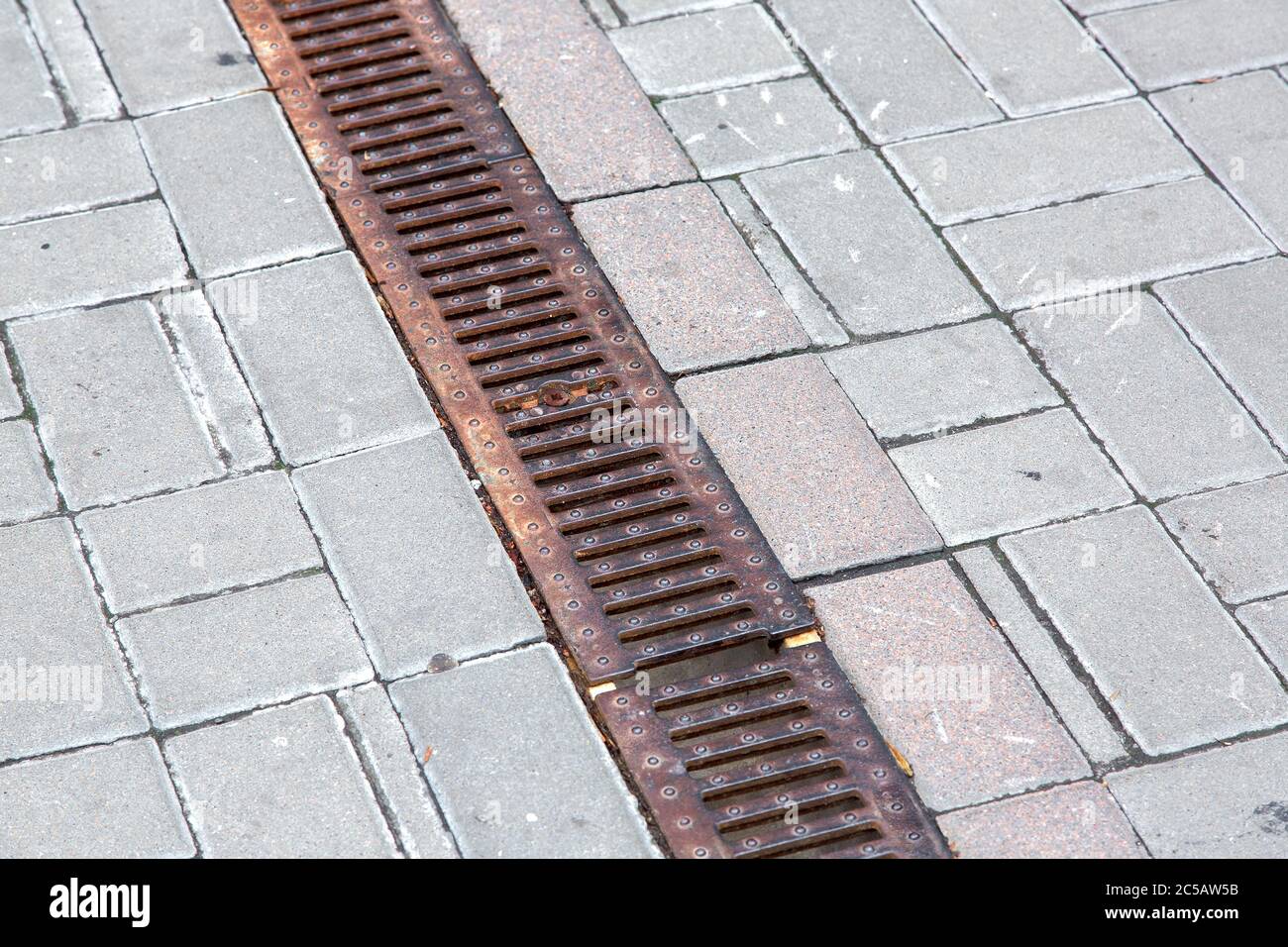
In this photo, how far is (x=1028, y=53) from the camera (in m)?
4.39

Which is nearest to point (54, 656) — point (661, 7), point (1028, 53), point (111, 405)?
point (111, 405)

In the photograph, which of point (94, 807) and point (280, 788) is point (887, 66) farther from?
point (94, 807)

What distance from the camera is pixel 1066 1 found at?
4.58 meters

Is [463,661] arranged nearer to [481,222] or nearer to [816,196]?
[481,222]

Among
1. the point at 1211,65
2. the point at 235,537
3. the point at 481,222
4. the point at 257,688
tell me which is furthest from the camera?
the point at 1211,65

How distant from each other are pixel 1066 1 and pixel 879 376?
Result: 1665 millimetres

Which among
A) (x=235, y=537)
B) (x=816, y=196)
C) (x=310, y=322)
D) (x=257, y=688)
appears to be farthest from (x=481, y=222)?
(x=257, y=688)

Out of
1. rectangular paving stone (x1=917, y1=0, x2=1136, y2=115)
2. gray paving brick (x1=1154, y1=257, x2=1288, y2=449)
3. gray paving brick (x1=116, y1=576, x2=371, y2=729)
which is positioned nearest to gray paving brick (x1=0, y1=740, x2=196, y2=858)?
gray paving brick (x1=116, y1=576, x2=371, y2=729)

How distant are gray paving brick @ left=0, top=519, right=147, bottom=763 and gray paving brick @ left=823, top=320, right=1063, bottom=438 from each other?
163 centimetres

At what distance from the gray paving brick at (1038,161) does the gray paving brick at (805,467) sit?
0.71m

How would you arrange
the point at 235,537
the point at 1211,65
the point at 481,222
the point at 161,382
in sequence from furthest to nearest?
1. the point at 1211,65
2. the point at 481,222
3. the point at 161,382
4. the point at 235,537

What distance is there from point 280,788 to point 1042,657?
1432mm

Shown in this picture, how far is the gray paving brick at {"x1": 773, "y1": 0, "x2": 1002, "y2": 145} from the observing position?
13.7 ft

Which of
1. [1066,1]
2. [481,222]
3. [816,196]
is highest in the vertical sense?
[1066,1]
